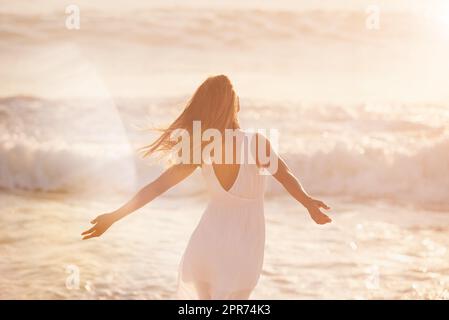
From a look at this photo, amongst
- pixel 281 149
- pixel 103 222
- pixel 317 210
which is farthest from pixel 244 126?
pixel 103 222

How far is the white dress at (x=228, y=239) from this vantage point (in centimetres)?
337

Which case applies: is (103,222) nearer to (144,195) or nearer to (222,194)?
(144,195)

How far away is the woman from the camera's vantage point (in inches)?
130

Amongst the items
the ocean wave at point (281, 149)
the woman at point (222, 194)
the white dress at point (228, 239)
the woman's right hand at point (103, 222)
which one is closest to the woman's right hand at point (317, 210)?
the woman at point (222, 194)

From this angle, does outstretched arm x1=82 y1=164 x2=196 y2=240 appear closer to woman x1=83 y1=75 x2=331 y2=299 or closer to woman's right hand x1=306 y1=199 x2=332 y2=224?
woman x1=83 y1=75 x2=331 y2=299

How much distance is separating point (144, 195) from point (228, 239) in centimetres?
44

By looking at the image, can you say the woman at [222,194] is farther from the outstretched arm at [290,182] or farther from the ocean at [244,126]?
the ocean at [244,126]

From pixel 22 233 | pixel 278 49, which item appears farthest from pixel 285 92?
pixel 22 233

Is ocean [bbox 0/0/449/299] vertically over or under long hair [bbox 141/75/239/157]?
under

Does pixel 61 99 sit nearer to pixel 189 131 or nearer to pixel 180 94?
pixel 180 94

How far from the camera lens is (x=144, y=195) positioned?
334cm

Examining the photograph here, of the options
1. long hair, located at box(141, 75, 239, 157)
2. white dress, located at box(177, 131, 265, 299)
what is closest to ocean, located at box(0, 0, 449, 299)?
long hair, located at box(141, 75, 239, 157)

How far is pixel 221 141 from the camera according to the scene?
334 cm

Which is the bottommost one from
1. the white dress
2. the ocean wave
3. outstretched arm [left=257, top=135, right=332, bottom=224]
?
the ocean wave
